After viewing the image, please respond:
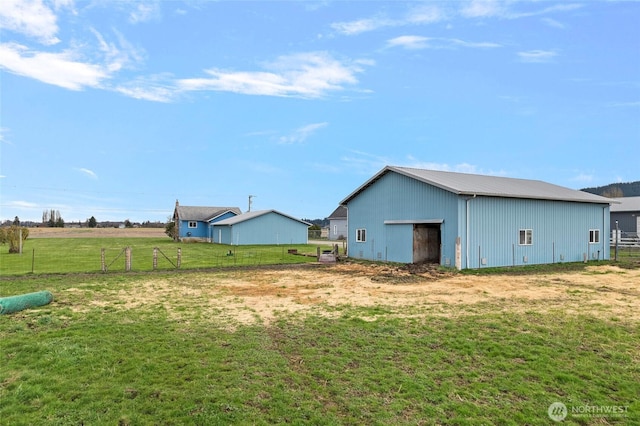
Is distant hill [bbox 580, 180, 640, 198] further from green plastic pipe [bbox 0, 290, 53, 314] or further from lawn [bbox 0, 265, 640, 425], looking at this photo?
green plastic pipe [bbox 0, 290, 53, 314]

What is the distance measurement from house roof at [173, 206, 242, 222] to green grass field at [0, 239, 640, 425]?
46.6m

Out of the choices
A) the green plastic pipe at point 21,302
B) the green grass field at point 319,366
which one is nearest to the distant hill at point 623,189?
the green grass field at point 319,366

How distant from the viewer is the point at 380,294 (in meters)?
13.3

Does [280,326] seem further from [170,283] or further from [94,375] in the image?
[170,283]

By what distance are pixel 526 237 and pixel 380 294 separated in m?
13.4

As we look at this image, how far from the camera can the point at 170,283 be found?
51.1 feet

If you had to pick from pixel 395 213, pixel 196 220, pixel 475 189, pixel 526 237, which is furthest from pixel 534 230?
pixel 196 220

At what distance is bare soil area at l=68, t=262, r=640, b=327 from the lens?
10.5 metres

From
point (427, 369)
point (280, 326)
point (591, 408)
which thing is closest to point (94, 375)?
point (280, 326)

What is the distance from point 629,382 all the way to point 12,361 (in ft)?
32.8

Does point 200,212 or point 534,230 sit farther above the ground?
point 200,212

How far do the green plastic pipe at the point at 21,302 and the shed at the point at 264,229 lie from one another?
3370 cm

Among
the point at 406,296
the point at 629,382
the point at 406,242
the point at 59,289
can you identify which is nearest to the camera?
the point at 629,382

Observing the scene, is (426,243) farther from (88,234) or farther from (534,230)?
(88,234)
